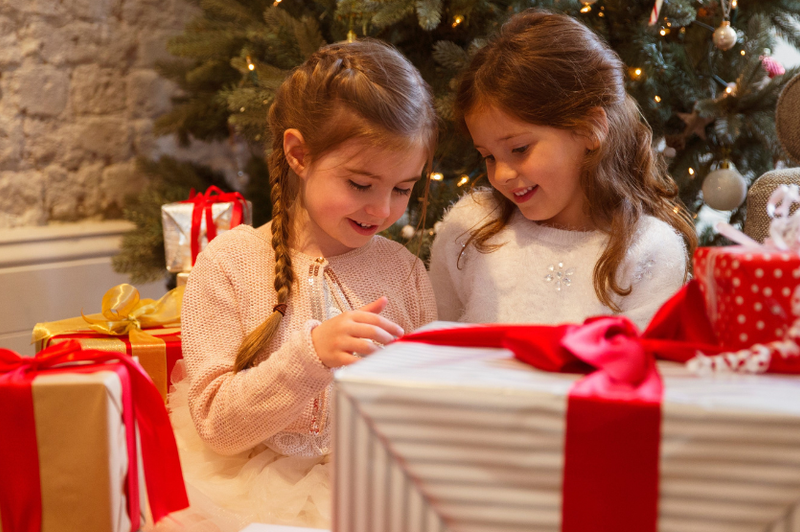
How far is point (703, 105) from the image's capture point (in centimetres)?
167

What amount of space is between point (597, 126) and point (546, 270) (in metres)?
0.27

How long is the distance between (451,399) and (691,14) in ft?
4.77

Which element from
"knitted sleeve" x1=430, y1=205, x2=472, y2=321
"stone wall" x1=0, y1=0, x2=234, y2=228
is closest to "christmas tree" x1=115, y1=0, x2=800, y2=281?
"knitted sleeve" x1=430, y1=205, x2=472, y2=321

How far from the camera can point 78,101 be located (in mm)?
2389

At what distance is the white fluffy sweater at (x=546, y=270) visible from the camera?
1241mm

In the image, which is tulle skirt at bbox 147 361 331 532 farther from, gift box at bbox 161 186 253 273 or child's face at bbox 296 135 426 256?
gift box at bbox 161 186 253 273

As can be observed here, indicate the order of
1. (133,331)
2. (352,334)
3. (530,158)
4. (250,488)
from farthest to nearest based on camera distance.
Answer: (133,331) → (530,158) → (250,488) → (352,334)

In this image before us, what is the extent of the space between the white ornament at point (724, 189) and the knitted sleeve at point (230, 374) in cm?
116

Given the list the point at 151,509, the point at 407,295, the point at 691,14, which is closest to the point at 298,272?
the point at 407,295

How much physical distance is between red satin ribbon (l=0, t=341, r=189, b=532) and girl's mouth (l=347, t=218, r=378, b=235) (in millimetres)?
479

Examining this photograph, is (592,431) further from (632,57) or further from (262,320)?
(632,57)

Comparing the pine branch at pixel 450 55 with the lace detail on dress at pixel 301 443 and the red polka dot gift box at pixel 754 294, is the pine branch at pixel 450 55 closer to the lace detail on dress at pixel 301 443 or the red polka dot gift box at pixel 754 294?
the lace detail on dress at pixel 301 443

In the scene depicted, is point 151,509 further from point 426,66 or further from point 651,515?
point 426,66

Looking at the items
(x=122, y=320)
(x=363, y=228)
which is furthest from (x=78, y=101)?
(x=363, y=228)
